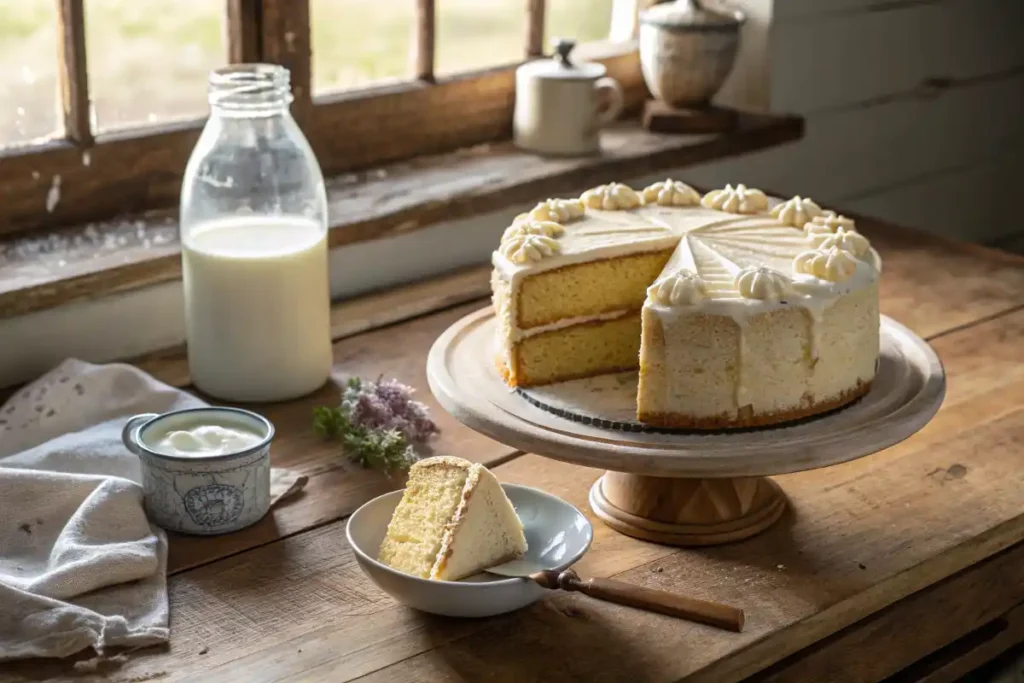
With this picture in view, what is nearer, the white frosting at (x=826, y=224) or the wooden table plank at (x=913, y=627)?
the wooden table plank at (x=913, y=627)

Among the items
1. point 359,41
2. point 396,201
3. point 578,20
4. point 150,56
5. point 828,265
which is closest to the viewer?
point 828,265

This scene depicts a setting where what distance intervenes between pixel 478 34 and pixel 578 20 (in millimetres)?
231

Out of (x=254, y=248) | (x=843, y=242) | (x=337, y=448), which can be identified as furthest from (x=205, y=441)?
(x=843, y=242)

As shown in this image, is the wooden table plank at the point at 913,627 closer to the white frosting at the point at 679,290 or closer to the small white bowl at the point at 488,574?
the small white bowl at the point at 488,574

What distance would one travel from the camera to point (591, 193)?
1556mm

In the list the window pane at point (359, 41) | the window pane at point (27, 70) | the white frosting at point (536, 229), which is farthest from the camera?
the window pane at point (359, 41)

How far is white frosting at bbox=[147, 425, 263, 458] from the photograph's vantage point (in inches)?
48.4

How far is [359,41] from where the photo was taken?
6.51ft

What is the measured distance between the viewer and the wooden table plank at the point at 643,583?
1.06m

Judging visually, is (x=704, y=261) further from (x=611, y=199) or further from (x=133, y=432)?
(x=133, y=432)

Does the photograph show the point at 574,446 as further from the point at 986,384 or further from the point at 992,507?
the point at 986,384

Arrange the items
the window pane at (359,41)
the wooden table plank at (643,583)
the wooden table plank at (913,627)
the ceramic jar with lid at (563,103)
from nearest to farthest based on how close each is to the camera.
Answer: the wooden table plank at (643,583)
the wooden table plank at (913,627)
the window pane at (359,41)
the ceramic jar with lid at (563,103)

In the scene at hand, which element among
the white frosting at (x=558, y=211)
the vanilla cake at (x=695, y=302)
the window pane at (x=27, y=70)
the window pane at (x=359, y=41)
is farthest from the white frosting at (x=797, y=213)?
the window pane at (x=27, y=70)

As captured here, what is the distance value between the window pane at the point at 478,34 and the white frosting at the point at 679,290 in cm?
93
